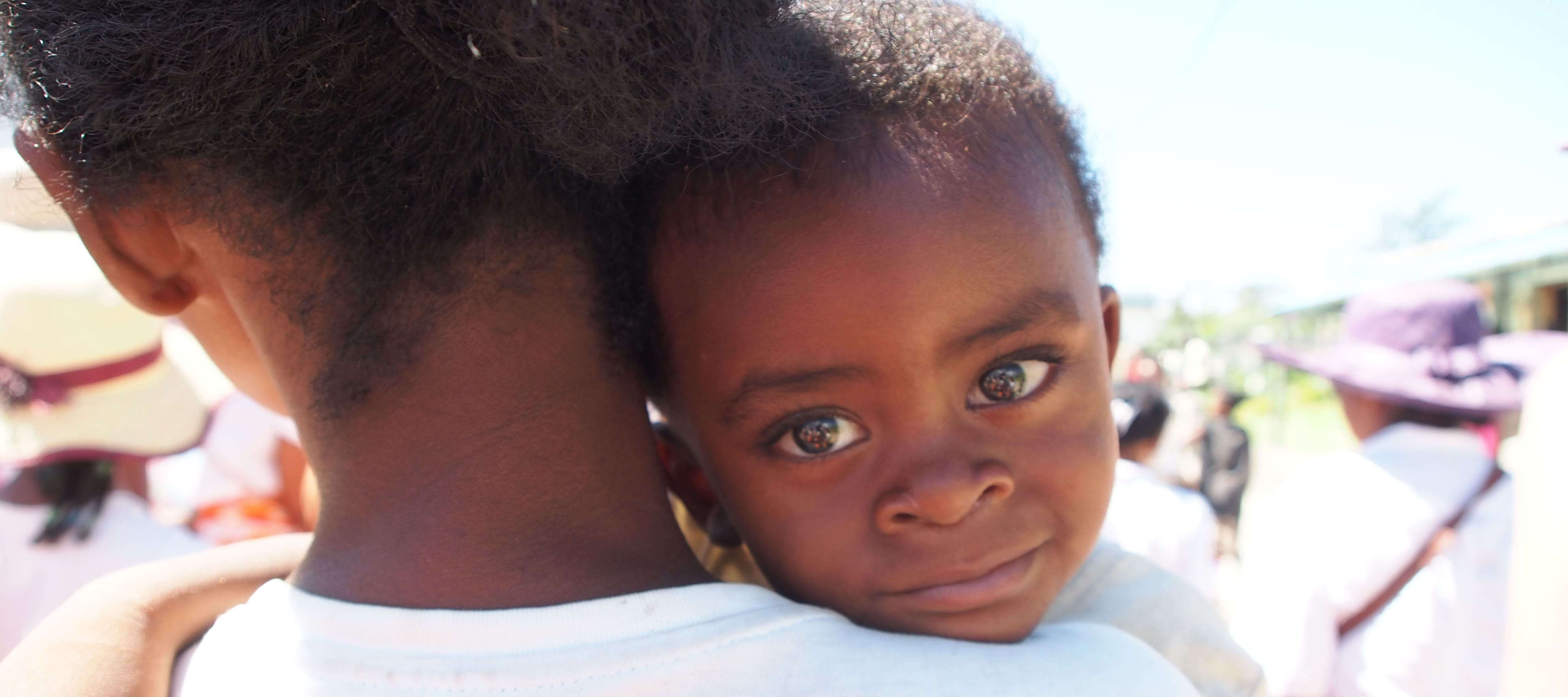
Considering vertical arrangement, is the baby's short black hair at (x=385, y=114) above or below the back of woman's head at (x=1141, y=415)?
above

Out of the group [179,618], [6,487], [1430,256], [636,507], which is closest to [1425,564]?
[636,507]

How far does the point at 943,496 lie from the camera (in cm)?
121

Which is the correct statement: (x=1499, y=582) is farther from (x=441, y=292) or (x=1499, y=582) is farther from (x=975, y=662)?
(x=441, y=292)

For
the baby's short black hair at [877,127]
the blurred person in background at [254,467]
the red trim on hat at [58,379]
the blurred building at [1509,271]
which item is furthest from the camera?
the blurred building at [1509,271]

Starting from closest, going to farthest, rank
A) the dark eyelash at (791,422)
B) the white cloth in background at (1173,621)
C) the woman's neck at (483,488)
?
the woman's neck at (483,488)
the dark eyelash at (791,422)
the white cloth in background at (1173,621)

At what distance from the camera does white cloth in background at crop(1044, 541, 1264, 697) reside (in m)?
1.41

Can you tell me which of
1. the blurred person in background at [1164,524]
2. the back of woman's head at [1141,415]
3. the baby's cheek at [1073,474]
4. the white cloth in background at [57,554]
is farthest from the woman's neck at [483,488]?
the back of woman's head at [1141,415]

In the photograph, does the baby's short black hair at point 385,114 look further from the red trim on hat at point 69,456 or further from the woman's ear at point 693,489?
the red trim on hat at point 69,456

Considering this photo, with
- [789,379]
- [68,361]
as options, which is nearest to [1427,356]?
[789,379]

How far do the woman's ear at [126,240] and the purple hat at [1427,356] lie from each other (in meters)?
3.83

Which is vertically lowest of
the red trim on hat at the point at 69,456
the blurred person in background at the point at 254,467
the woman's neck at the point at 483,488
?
the blurred person in background at the point at 254,467

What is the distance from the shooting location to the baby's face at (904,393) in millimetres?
1181

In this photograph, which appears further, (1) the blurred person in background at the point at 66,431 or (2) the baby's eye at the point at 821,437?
(1) the blurred person in background at the point at 66,431

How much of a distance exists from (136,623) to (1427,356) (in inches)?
163
